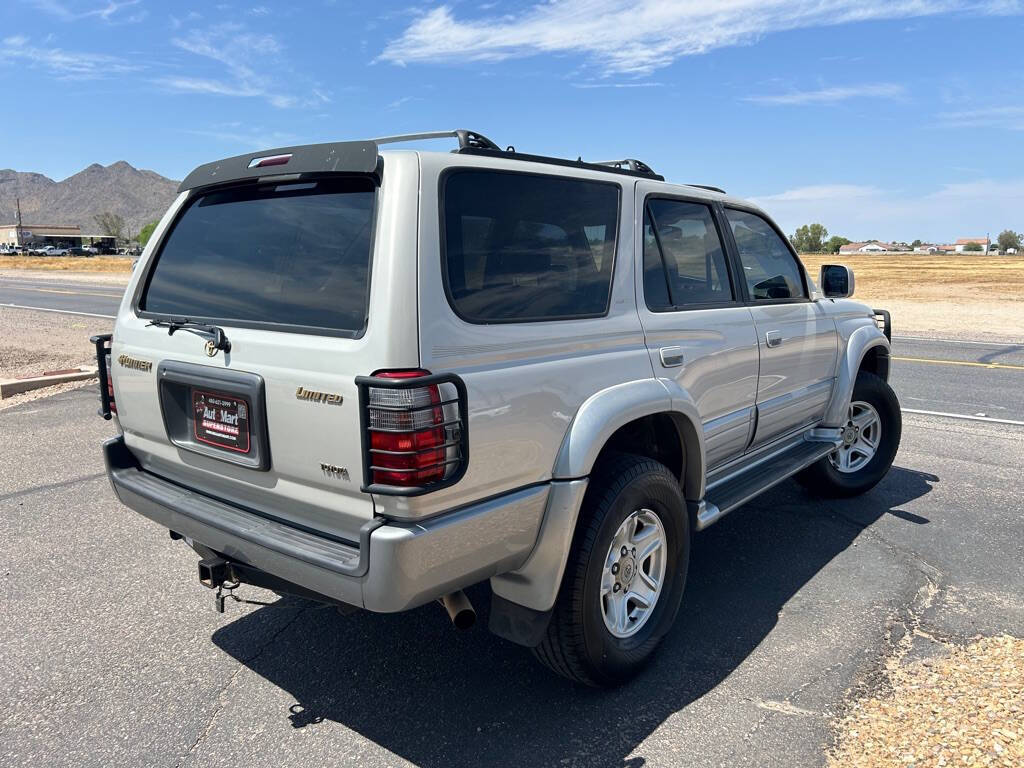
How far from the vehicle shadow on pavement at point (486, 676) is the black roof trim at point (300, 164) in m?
1.99

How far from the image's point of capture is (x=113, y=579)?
4031mm

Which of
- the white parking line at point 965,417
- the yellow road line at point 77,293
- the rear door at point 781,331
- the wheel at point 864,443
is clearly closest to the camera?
the rear door at point 781,331

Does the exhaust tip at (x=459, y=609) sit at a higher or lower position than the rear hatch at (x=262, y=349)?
lower

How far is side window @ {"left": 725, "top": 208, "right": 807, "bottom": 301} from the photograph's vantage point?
14.2 feet

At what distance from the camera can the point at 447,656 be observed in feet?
11.0

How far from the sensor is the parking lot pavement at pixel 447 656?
109 inches

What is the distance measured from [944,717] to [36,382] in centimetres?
923

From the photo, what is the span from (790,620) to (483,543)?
1876mm

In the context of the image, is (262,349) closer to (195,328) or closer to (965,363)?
(195,328)

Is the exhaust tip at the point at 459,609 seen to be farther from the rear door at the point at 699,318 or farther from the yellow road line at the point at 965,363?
the yellow road line at the point at 965,363

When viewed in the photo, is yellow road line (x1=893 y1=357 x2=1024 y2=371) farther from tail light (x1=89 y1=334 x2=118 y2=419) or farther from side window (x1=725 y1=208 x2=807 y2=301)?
tail light (x1=89 y1=334 x2=118 y2=419)

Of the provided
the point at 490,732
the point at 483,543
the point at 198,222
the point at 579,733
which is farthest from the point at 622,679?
the point at 198,222

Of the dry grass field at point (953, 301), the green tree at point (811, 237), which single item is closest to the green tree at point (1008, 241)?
the green tree at point (811, 237)

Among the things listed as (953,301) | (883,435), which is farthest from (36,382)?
(953,301)
